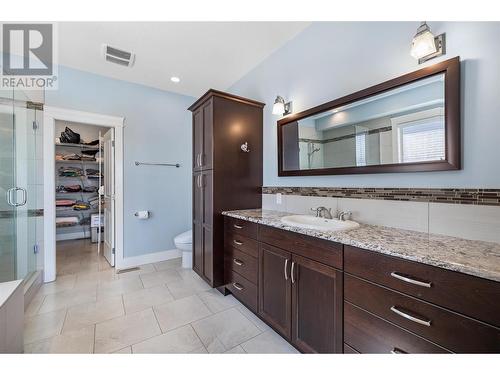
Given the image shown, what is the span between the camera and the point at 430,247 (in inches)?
37.7

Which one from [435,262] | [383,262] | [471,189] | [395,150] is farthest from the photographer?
[395,150]

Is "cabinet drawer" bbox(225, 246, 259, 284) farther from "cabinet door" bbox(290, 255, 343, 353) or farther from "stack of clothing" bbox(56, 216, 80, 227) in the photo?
"stack of clothing" bbox(56, 216, 80, 227)

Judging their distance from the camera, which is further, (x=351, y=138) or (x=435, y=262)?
(x=351, y=138)

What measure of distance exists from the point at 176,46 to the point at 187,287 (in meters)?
2.58

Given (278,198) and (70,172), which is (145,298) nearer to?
(278,198)

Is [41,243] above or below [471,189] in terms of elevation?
below

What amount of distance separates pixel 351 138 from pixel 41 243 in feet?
11.4

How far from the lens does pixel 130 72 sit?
2.72 meters

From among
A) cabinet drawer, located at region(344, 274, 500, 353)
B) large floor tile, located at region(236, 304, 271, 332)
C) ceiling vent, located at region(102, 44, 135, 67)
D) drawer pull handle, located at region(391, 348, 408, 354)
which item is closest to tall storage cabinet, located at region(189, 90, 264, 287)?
large floor tile, located at region(236, 304, 271, 332)

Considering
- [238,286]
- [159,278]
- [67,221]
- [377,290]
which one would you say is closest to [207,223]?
[238,286]

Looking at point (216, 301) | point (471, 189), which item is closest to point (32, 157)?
point (216, 301)

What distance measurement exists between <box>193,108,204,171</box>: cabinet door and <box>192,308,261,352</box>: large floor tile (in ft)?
4.90

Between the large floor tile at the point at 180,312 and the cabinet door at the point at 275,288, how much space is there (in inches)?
23.0
